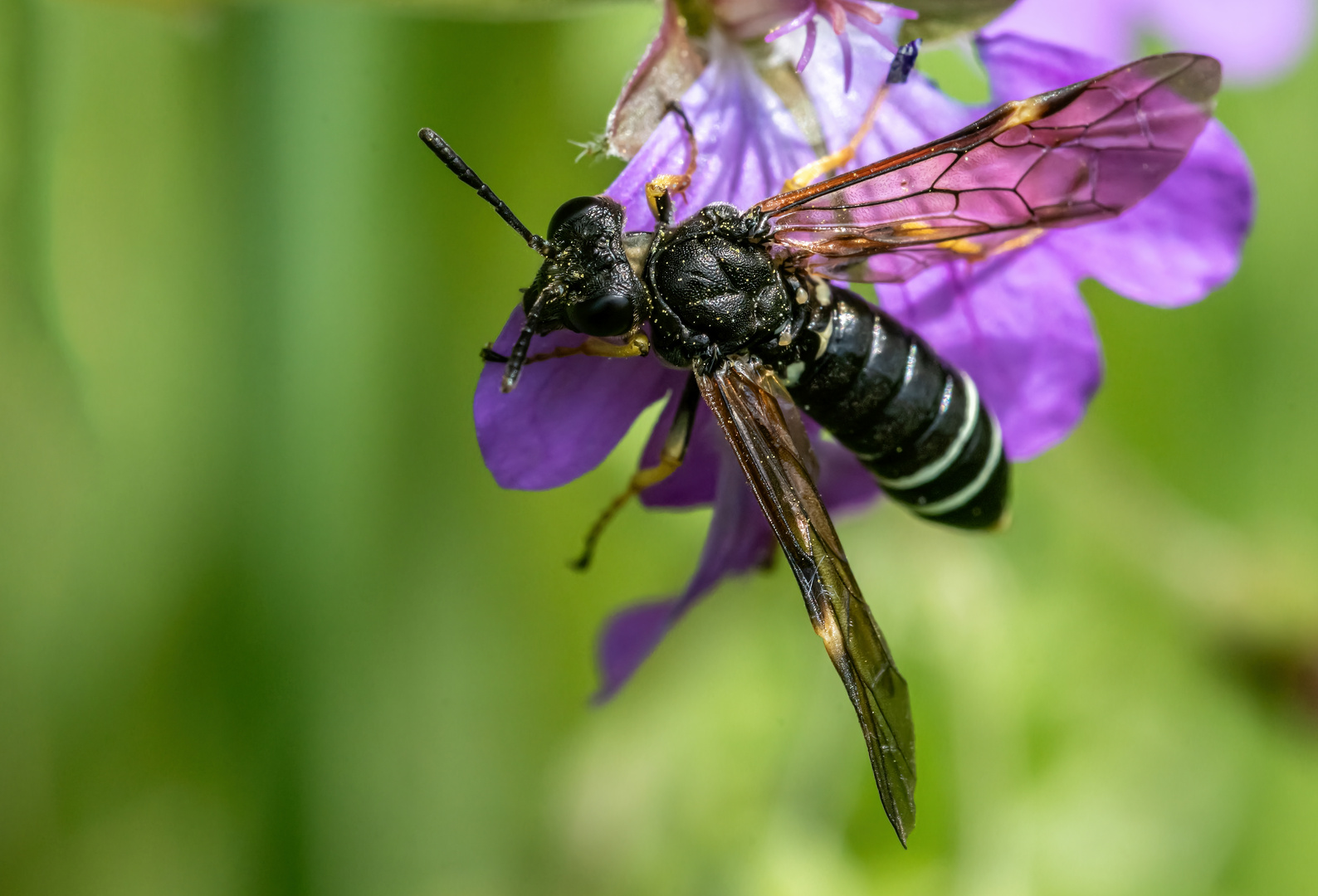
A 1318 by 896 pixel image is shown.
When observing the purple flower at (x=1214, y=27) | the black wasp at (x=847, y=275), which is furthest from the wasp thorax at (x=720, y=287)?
the purple flower at (x=1214, y=27)

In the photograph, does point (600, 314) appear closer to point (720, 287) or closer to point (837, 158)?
point (720, 287)

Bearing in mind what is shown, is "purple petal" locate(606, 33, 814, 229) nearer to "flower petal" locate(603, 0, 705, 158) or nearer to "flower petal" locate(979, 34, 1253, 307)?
"flower petal" locate(603, 0, 705, 158)

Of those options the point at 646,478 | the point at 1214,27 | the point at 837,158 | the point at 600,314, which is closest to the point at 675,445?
the point at 646,478

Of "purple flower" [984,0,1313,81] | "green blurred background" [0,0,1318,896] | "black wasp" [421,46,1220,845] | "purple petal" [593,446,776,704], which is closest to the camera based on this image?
"black wasp" [421,46,1220,845]

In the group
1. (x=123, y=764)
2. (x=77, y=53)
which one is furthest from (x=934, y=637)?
(x=77, y=53)


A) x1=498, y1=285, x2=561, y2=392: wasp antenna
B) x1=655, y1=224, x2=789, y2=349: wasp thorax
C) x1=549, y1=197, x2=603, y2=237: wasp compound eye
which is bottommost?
x1=655, y1=224, x2=789, y2=349: wasp thorax

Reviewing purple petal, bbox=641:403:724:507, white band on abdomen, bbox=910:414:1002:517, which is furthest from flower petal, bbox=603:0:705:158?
white band on abdomen, bbox=910:414:1002:517
